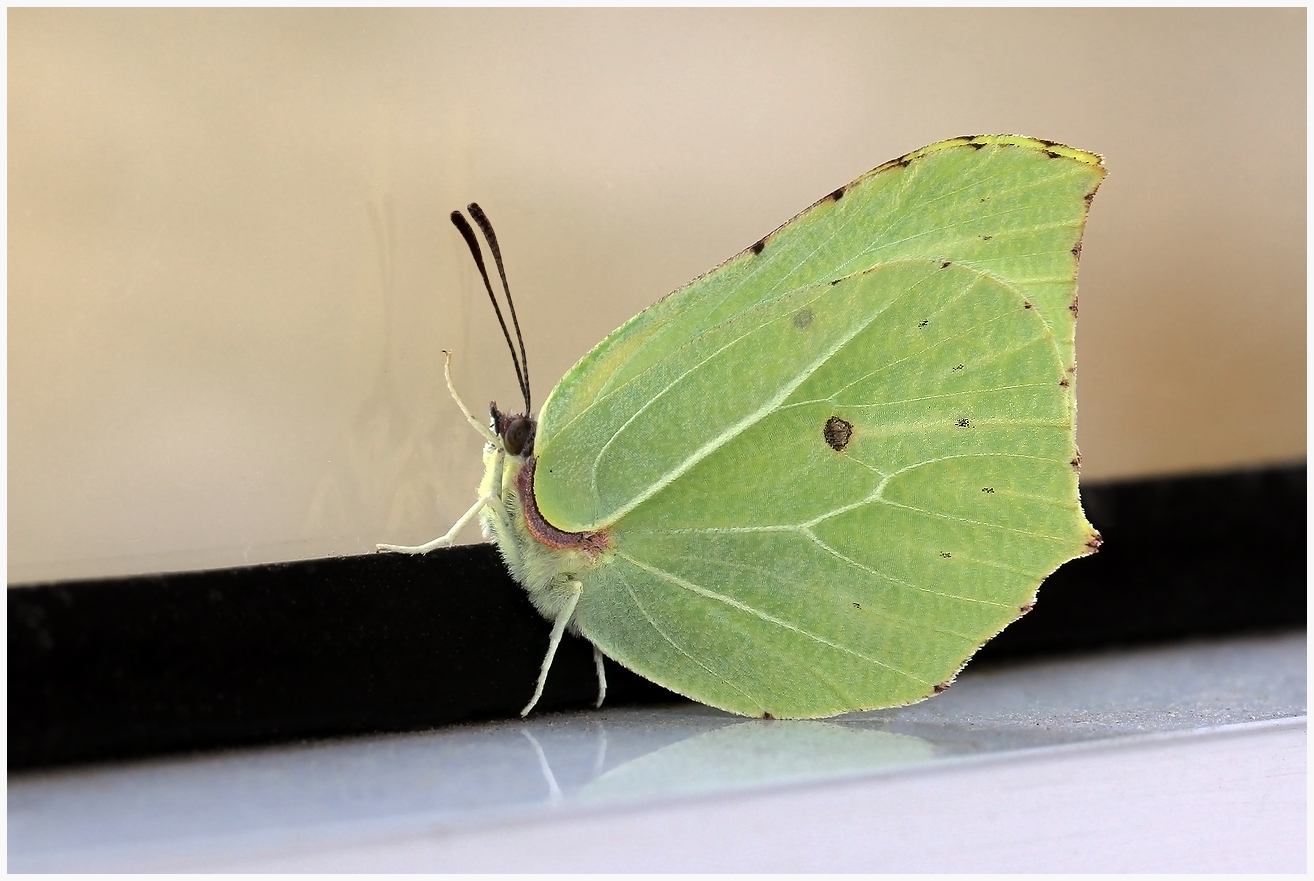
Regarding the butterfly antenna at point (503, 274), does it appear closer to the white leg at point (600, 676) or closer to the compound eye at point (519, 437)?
the compound eye at point (519, 437)

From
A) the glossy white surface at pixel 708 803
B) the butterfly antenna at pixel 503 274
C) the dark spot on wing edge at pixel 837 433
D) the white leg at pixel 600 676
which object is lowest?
the white leg at pixel 600 676

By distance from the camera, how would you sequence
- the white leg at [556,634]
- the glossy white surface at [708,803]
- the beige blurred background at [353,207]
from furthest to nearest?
the white leg at [556,634] < the beige blurred background at [353,207] < the glossy white surface at [708,803]

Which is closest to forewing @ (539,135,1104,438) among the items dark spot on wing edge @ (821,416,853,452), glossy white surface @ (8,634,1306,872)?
dark spot on wing edge @ (821,416,853,452)

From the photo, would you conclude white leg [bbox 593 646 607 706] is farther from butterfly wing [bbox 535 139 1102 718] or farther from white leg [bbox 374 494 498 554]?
white leg [bbox 374 494 498 554]

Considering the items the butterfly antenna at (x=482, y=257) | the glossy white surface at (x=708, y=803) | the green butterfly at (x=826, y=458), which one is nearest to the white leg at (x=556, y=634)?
the green butterfly at (x=826, y=458)

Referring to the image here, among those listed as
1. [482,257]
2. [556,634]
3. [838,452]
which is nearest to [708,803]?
[556,634]

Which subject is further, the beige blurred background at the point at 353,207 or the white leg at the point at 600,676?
the white leg at the point at 600,676
